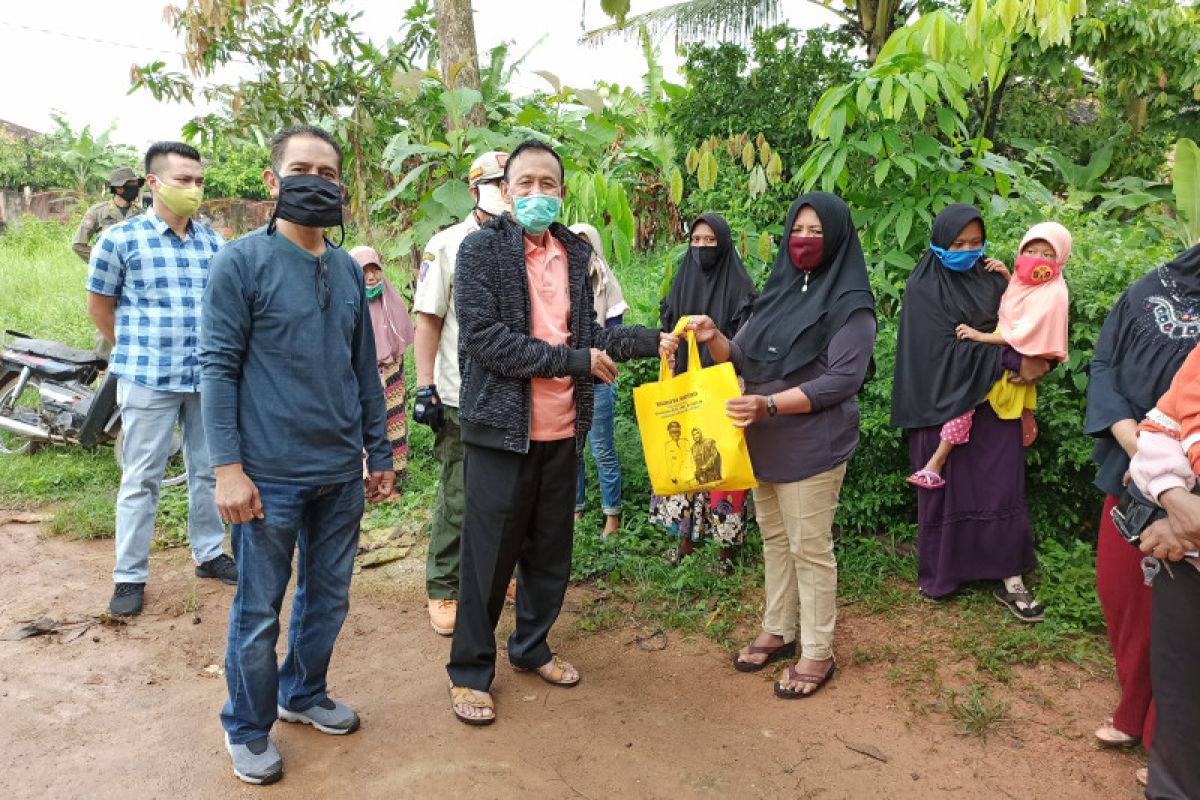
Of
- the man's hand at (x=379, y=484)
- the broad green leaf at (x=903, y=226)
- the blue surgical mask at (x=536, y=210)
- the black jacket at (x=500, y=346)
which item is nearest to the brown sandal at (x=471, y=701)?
the man's hand at (x=379, y=484)

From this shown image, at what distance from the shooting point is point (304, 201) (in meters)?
2.63

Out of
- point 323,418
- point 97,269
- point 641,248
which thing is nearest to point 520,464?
point 323,418

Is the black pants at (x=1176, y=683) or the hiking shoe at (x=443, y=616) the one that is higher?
the black pants at (x=1176, y=683)

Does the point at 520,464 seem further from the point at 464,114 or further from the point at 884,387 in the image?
the point at 464,114

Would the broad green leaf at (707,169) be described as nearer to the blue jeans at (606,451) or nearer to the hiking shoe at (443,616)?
the blue jeans at (606,451)

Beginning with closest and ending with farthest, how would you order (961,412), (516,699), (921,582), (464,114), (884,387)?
(516,699) → (961,412) → (921,582) → (884,387) → (464,114)

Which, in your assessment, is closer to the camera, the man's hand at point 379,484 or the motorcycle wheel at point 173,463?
the man's hand at point 379,484

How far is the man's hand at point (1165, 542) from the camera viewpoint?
6.75 ft

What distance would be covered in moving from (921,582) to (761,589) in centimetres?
74

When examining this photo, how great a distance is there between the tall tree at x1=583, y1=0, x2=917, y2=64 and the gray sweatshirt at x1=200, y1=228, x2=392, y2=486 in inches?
294

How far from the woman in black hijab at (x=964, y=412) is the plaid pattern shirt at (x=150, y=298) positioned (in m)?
3.34

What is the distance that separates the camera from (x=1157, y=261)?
415 centimetres

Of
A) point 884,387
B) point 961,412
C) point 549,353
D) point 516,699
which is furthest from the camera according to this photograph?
point 884,387

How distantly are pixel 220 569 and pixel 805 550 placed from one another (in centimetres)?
301
